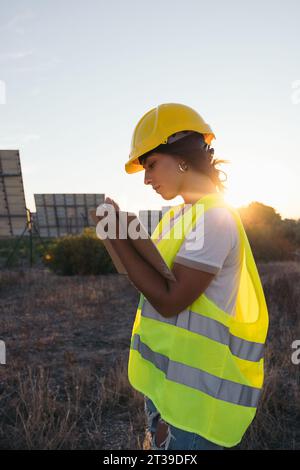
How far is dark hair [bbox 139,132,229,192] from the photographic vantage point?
1422 mm

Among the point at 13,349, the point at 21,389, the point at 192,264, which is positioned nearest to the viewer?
the point at 192,264

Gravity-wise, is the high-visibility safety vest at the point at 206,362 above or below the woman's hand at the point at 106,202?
below

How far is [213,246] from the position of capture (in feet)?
3.98

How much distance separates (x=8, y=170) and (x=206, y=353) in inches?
411

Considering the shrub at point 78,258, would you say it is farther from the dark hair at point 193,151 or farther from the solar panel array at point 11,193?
the dark hair at point 193,151

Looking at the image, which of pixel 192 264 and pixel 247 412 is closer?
pixel 192 264

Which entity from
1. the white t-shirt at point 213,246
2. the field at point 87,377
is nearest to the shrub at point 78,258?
the field at point 87,377

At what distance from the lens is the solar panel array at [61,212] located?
69.9 feet

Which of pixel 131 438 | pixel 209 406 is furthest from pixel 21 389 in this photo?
Result: pixel 209 406

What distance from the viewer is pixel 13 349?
509cm

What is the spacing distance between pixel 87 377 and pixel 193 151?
10.8ft

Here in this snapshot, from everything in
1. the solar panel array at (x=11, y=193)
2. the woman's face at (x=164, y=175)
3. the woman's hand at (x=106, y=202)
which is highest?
the woman's face at (x=164, y=175)

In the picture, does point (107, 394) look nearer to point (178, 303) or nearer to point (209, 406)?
point (209, 406)

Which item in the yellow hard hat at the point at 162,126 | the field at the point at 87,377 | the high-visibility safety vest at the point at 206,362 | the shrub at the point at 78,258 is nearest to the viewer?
the high-visibility safety vest at the point at 206,362
